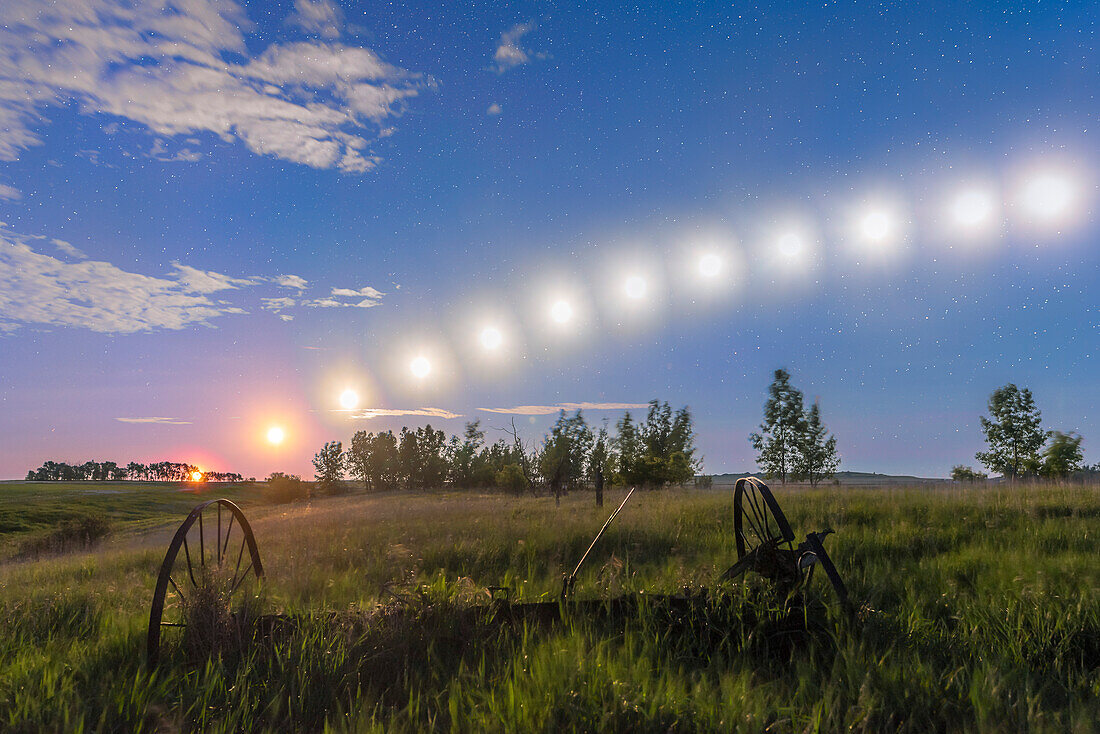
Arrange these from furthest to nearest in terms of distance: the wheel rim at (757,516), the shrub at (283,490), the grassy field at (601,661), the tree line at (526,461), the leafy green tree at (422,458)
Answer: the leafy green tree at (422,458), the shrub at (283,490), the tree line at (526,461), the wheel rim at (757,516), the grassy field at (601,661)

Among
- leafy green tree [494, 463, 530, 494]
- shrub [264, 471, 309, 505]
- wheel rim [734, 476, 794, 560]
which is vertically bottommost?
shrub [264, 471, 309, 505]

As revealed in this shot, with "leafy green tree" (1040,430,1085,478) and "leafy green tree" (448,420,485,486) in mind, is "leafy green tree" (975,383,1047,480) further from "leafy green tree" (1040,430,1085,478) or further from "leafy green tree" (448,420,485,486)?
"leafy green tree" (448,420,485,486)

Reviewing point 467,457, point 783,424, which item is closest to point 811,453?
point 783,424

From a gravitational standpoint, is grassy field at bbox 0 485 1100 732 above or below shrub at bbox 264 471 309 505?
above

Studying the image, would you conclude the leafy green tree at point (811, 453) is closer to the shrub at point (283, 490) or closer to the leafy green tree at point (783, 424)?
the leafy green tree at point (783, 424)

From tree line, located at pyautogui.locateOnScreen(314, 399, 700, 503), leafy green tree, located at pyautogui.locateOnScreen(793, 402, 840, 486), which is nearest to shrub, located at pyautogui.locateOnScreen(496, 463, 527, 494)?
tree line, located at pyautogui.locateOnScreen(314, 399, 700, 503)

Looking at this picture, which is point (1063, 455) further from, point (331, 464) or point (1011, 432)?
point (331, 464)

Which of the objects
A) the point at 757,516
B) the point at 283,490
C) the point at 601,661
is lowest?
the point at 283,490

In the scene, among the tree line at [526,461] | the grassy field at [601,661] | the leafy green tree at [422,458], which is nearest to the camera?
the grassy field at [601,661]

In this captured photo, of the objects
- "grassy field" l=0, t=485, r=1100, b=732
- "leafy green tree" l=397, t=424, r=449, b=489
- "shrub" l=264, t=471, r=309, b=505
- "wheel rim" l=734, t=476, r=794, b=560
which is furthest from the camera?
"leafy green tree" l=397, t=424, r=449, b=489

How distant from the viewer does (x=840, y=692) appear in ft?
12.5

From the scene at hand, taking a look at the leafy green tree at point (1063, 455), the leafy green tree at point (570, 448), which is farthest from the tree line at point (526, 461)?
the leafy green tree at point (1063, 455)

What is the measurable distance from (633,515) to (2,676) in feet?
33.9

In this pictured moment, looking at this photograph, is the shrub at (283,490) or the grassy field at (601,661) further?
the shrub at (283,490)
